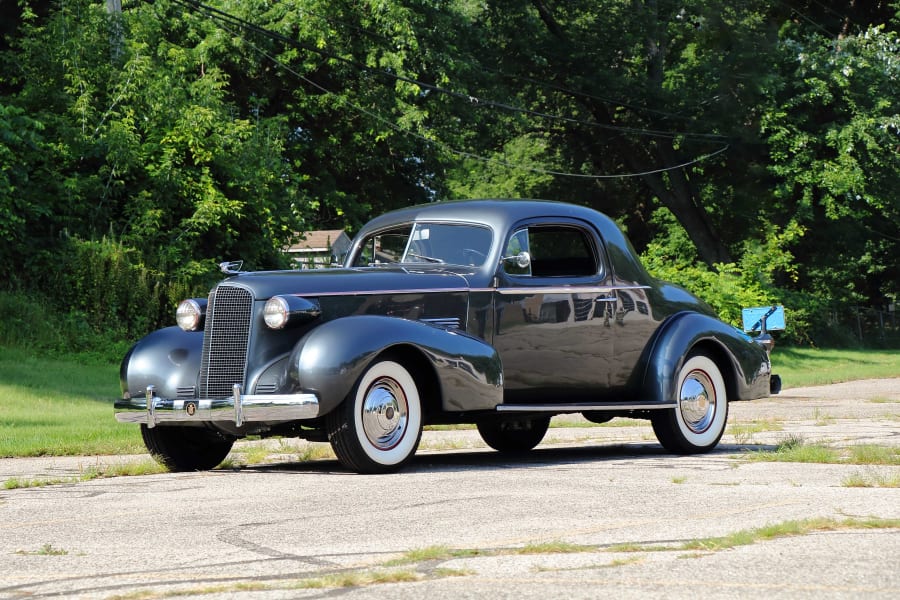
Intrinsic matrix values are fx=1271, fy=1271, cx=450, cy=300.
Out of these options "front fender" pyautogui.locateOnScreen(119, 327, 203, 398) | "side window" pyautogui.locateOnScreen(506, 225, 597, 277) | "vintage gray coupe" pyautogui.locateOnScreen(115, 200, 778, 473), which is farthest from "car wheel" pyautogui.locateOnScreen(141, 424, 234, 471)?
"side window" pyautogui.locateOnScreen(506, 225, 597, 277)

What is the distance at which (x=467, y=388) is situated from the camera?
9156 mm

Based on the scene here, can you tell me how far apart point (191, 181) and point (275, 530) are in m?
20.5

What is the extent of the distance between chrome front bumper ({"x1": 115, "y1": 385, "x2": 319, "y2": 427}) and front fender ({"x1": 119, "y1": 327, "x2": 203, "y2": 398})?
0.60ft

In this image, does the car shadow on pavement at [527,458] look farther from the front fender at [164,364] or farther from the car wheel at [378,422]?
the front fender at [164,364]

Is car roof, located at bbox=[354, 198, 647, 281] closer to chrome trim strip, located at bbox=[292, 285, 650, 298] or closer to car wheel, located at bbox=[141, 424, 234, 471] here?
chrome trim strip, located at bbox=[292, 285, 650, 298]

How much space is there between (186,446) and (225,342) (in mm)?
1277

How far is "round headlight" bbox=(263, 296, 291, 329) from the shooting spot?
877 centimetres

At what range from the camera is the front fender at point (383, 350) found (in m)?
8.45

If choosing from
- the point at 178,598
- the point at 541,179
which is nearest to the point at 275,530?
the point at 178,598

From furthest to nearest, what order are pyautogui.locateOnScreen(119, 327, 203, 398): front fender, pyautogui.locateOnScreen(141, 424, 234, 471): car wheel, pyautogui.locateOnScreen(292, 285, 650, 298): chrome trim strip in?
pyautogui.locateOnScreen(141, 424, 234, 471): car wheel < pyautogui.locateOnScreen(119, 327, 203, 398): front fender < pyautogui.locateOnScreen(292, 285, 650, 298): chrome trim strip

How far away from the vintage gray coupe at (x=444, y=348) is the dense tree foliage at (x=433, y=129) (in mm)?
14759

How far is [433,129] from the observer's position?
33531mm

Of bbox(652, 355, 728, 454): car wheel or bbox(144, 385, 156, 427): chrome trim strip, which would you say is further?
bbox(652, 355, 728, 454): car wheel

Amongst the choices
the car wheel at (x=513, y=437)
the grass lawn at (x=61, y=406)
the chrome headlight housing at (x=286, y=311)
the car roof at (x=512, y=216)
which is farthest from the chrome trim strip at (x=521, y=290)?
the grass lawn at (x=61, y=406)
